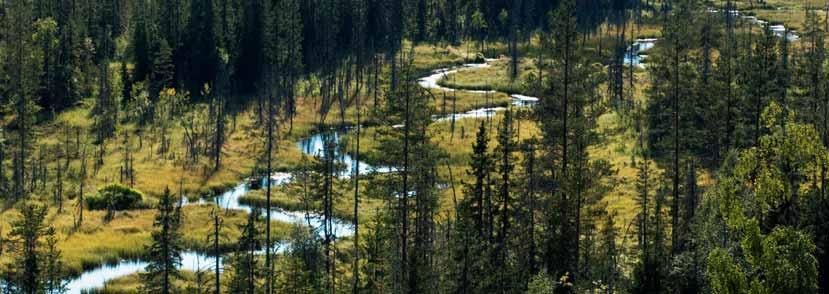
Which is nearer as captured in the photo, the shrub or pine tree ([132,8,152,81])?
the shrub

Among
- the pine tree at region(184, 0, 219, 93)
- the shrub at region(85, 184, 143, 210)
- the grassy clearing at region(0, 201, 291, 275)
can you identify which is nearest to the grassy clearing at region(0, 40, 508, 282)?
the grassy clearing at region(0, 201, 291, 275)

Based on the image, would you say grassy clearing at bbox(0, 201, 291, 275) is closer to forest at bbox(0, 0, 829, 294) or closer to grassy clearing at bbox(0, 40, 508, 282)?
grassy clearing at bbox(0, 40, 508, 282)

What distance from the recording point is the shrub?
314 feet

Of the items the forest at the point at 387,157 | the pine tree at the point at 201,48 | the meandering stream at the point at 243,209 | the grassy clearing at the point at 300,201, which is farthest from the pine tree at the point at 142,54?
the grassy clearing at the point at 300,201

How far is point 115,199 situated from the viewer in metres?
96.2

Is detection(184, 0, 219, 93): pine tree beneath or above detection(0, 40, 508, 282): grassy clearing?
above

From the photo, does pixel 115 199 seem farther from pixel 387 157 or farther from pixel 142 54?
pixel 142 54

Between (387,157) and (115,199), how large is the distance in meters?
43.0

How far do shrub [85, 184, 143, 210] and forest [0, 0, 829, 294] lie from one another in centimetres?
20

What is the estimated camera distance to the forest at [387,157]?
52500 mm

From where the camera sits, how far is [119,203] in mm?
96312

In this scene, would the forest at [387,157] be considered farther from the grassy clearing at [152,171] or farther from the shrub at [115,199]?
the grassy clearing at [152,171]

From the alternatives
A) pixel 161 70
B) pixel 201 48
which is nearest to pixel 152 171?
pixel 161 70

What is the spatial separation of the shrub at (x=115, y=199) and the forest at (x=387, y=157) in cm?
20
